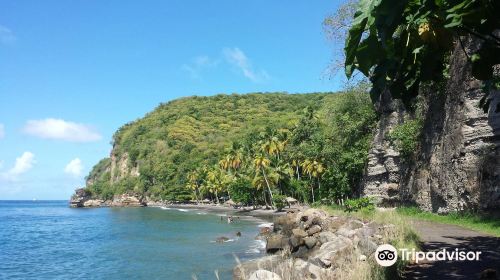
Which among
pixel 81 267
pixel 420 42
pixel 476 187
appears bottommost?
pixel 81 267

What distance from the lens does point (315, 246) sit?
2117 centimetres

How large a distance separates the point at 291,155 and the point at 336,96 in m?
25.6

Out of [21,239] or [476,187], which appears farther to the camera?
[21,239]

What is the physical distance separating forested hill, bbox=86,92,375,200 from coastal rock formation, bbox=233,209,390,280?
62118mm

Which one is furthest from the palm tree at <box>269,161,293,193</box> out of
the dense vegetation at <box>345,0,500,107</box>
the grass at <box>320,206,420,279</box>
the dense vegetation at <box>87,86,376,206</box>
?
the dense vegetation at <box>345,0,500,107</box>

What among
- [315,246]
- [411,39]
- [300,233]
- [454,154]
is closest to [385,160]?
[454,154]

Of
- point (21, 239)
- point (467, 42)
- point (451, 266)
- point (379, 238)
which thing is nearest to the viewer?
point (451, 266)

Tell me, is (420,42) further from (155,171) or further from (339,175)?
(155,171)

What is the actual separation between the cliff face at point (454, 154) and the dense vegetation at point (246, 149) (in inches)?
337

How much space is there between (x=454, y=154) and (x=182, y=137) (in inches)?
5048

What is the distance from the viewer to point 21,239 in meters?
45.2

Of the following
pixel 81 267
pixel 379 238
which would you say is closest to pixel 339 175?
pixel 81 267

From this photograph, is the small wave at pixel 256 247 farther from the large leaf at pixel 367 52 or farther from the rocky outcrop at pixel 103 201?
the rocky outcrop at pixel 103 201

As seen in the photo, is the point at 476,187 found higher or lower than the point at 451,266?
higher
